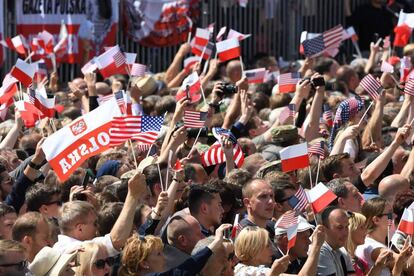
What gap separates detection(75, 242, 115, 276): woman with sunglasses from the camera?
10945 millimetres

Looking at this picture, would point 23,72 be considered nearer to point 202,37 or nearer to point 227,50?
point 227,50

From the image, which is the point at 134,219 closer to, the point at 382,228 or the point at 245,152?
the point at 382,228

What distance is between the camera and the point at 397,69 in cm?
2311

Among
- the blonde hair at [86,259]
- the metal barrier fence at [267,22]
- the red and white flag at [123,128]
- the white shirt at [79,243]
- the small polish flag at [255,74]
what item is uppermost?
the red and white flag at [123,128]

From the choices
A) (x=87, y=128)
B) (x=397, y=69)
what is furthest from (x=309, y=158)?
(x=397, y=69)

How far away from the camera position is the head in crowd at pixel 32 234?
37.9ft

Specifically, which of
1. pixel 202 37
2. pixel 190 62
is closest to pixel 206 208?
pixel 202 37

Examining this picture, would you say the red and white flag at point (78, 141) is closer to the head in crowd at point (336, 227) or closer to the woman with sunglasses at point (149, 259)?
the head in crowd at point (336, 227)

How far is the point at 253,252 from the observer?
38.1 feet

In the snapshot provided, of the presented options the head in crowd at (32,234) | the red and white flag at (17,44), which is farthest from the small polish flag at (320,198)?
the red and white flag at (17,44)

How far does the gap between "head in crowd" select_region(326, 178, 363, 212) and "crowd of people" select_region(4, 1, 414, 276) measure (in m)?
0.01

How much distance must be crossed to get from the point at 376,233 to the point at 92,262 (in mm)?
3029

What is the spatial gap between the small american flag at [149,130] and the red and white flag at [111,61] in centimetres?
434

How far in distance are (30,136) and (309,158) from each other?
307 centimetres
